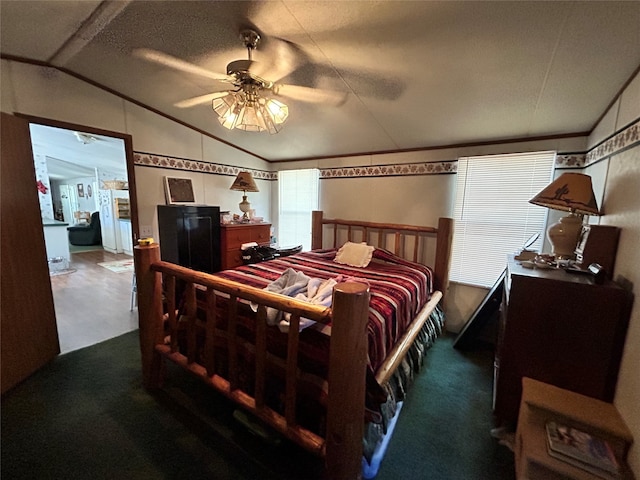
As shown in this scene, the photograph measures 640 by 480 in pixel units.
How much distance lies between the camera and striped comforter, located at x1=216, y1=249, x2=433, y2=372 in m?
1.45

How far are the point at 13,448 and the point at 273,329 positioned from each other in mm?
1540

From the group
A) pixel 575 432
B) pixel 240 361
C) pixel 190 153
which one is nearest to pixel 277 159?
pixel 190 153

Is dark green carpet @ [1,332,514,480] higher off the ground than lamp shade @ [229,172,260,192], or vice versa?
lamp shade @ [229,172,260,192]

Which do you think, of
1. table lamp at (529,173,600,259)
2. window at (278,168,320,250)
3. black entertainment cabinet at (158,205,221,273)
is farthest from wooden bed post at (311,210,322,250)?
table lamp at (529,173,600,259)

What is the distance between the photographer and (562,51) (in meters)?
1.28

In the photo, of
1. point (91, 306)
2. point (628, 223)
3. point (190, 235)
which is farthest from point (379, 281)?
point (91, 306)

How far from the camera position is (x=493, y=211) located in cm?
250

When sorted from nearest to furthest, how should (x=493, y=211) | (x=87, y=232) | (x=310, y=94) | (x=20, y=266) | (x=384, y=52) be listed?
(x=384, y=52) → (x=20, y=266) → (x=310, y=94) → (x=493, y=211) → (x=87, y=232)

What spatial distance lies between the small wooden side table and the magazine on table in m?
0.02

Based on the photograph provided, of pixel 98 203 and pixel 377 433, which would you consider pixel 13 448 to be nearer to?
pixel 377 433

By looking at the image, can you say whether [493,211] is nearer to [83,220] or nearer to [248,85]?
[248,85]

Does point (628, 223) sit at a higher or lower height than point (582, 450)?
higher

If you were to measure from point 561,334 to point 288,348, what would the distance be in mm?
1388

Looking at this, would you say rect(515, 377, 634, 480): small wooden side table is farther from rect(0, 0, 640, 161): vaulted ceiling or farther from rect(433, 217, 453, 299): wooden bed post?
rect(0, 0, 640, 161): vaulted ceiling
